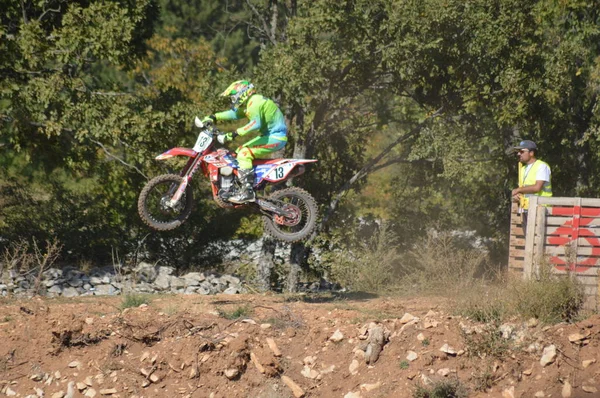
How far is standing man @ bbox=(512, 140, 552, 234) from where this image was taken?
12.3m

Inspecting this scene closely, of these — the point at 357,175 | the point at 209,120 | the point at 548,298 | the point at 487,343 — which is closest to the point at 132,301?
the point at 209,120

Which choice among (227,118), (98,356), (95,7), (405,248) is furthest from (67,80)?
(405,248)

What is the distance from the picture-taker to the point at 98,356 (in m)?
11.2

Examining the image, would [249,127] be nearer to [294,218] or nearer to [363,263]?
[294,218]

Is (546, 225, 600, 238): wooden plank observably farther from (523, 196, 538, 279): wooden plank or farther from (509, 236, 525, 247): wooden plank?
(509, 236, 525, 247): wooden plank

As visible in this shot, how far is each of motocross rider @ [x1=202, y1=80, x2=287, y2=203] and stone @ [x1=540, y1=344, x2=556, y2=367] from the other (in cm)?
413

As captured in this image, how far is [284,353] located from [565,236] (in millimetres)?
3660

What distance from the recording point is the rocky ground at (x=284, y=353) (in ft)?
32.4

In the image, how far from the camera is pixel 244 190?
11969 mm

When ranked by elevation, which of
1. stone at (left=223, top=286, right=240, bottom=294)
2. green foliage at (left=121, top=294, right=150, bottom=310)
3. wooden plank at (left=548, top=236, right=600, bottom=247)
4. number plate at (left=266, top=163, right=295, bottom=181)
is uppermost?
number plate at (left=266, top=163, right=295, bottom=181)

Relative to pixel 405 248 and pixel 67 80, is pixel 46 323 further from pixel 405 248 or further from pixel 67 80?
pixel 405 248

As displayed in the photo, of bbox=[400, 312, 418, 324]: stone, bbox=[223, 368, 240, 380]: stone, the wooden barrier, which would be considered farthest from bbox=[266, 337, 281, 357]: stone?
the wooden barrier

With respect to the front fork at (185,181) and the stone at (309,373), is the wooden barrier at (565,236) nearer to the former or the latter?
the stone at (309,373)

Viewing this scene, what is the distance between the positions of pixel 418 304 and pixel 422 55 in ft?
18.6
